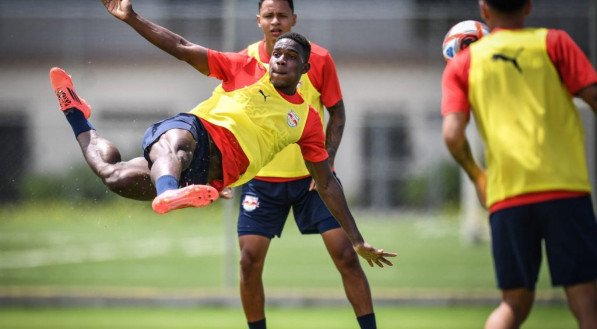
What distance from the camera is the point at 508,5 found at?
6445 mm

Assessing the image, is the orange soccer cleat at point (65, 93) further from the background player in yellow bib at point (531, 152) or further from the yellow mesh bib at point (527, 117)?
A: the yellow mesh bib at point (527, 117)

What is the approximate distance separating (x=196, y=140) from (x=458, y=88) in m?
2.04

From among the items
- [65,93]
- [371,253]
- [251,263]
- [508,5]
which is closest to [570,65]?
[508,5]

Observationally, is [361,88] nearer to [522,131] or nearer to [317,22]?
[317,22]

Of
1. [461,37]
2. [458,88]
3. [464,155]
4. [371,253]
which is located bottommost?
[371,253]

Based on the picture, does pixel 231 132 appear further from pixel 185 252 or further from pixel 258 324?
pixel 185 252

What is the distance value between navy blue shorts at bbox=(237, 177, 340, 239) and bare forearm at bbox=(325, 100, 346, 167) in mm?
315

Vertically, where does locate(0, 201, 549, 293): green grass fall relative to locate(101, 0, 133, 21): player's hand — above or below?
below

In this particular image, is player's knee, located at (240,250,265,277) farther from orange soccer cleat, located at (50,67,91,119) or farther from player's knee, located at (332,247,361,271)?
orange soccer cleat, located at (50,67,91,119)

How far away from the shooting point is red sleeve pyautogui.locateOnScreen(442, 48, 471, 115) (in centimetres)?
638

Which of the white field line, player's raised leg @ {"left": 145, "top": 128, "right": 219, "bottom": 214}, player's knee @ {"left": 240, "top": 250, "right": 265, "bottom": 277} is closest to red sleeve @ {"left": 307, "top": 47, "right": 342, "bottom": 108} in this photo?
player's knee @ {"left": 240, "top": 250, "right": 265, "bottom": 277}

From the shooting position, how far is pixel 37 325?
12.2 m

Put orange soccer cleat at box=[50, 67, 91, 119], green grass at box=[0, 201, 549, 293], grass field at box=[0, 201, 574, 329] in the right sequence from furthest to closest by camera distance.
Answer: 1. green grass at box=[0, 201, 549, 293]
2. grass field at box=[0, 201, 574, 329]
3. orange soccer cleat at box=[50, 67, 91, 119]

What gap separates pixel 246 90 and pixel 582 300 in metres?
2.86
